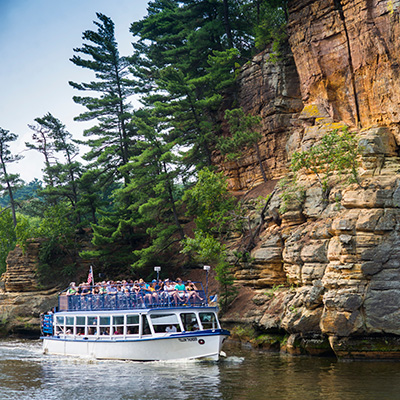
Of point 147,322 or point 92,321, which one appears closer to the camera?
point 147,322

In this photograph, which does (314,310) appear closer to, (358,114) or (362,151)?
(362,151)

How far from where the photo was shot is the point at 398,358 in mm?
23797

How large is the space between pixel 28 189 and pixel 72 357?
358 ft

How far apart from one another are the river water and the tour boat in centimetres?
69

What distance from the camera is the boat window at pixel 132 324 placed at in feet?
89.8

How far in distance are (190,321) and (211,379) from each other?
5508 millimetres

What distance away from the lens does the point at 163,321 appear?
26.6 m

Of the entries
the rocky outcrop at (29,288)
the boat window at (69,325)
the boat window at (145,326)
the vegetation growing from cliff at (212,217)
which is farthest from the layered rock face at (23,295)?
the boat window at (145,326)

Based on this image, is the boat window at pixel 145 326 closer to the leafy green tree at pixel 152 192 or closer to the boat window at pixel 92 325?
the boat window at pixel 92 325

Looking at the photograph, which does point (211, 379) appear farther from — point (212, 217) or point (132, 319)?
point (212, 217)

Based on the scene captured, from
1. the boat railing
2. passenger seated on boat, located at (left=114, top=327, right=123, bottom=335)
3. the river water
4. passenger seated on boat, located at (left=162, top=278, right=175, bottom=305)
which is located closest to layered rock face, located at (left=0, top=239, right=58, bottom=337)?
the boat railing

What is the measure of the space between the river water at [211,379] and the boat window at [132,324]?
1.80 m

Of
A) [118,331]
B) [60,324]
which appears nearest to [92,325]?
[118,331]

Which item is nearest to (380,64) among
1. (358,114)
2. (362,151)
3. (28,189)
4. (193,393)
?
(358,114)
